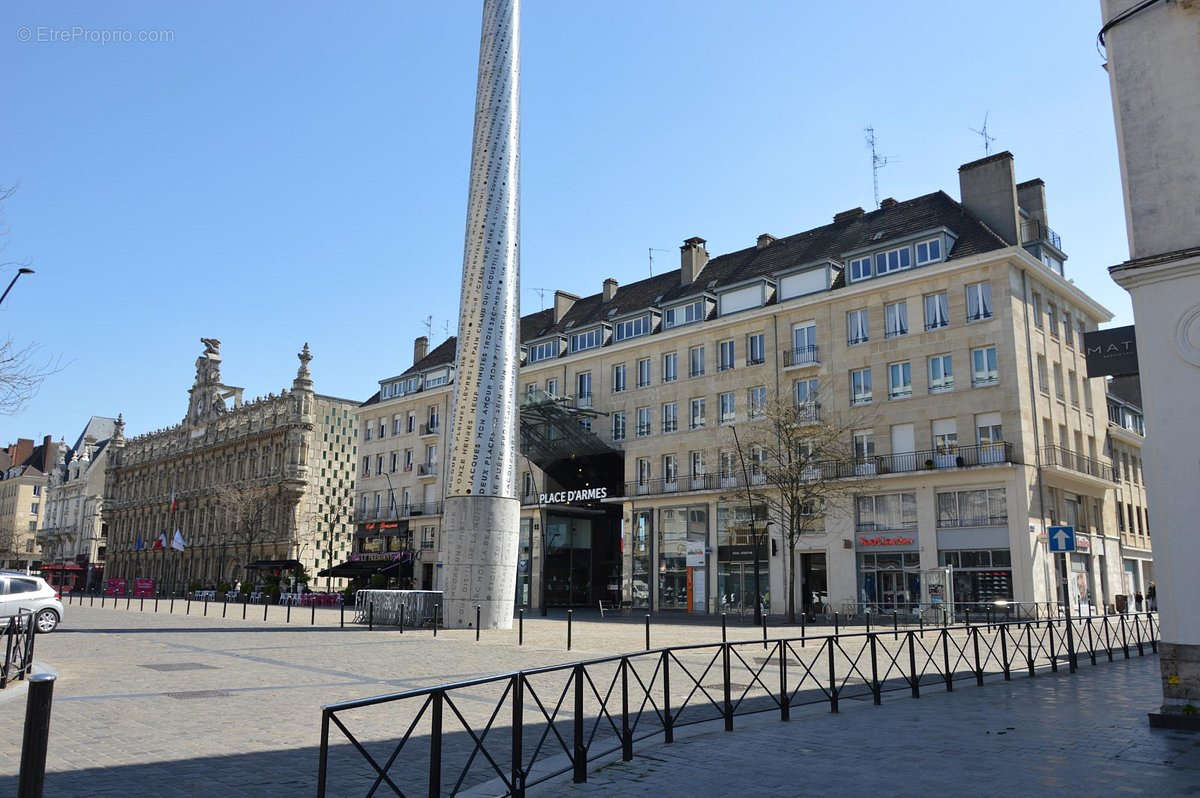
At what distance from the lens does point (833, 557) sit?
3934 centimetres

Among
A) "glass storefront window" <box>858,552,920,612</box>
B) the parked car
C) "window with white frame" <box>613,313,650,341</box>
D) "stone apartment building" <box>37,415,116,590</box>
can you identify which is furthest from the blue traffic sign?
"stone apartment building" <box>37,415,116,590</box>

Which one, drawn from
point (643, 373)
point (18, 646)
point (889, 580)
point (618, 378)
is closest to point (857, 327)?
point (889, 580)

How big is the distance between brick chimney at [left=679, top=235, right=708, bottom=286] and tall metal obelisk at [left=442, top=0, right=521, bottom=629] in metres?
23.8

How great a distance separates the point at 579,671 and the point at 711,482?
123 feet

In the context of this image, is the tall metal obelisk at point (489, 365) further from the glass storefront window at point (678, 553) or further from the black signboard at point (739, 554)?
the glass storefront window at point (678, 553)

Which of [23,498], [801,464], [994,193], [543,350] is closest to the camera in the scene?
[801,464]

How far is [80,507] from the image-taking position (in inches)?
4365

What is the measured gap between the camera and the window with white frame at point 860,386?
4012 cm

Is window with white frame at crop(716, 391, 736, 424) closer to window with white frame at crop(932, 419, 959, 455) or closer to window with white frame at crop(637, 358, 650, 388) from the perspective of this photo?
window with white frame at crop(637, 358, 650, 388)

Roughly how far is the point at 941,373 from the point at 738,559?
506 inches

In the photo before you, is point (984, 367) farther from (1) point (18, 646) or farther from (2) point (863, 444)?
(1) point (18, 646)

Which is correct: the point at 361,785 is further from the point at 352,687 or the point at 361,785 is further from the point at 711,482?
the point at 711,482

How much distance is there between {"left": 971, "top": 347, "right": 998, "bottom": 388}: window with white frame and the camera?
36156mm

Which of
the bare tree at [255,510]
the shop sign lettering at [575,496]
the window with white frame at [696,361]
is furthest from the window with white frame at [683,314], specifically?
the bare tree at [255,510]
